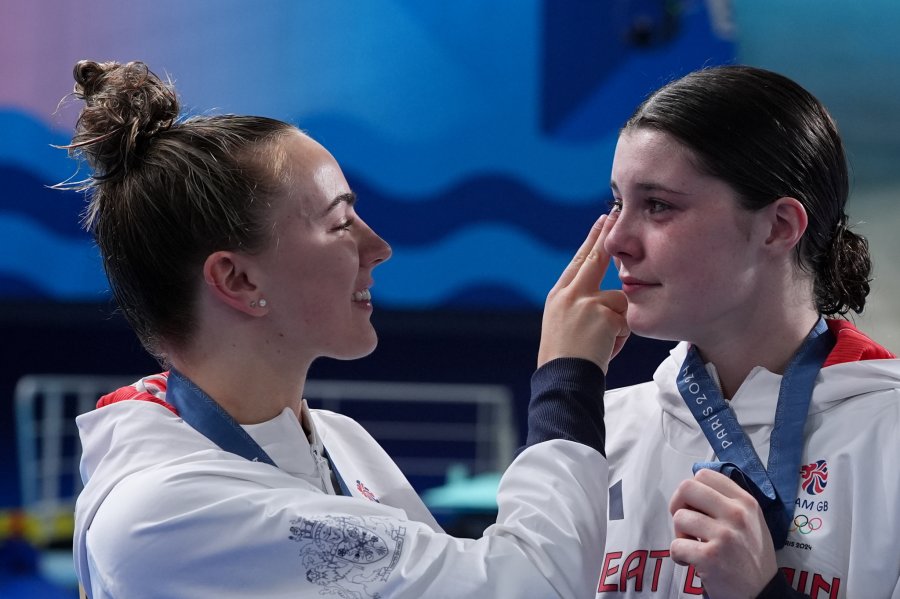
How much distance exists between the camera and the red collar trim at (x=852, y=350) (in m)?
1.53

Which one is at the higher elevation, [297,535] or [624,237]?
[624,237]

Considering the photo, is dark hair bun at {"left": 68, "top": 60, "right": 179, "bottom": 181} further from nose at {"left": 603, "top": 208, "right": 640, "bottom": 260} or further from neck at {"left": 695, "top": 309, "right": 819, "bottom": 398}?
neck at {"left": 695, "top": 309, "right": 819, "bottom": 398}

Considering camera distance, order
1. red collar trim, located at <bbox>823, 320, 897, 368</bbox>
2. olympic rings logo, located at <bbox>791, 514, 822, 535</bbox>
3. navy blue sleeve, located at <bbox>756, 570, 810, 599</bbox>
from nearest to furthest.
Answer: navy blue sleeve, located at <bbox>756, 570, 810, 599</bbox> < olympic rings logo, located at <bbox>791, 514, 822, 535</bbox> < red collar trim, located at <bbox>823, 320, 897, 368</bbox>

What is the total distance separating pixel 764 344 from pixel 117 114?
1.04 metres

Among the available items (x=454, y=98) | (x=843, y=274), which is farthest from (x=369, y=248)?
(x=454, y=98)

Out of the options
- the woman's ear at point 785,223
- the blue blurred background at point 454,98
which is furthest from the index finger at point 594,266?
the blue blurred background at point 454,98

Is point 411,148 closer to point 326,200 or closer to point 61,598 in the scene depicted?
point 61,598

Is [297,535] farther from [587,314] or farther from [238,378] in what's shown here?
[587,314]

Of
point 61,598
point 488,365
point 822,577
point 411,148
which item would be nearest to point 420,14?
point 411,148

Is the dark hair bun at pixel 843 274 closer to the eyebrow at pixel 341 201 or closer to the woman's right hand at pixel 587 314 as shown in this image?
the woman's right hand at pixel 587 314

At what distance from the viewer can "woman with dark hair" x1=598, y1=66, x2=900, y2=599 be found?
141cm

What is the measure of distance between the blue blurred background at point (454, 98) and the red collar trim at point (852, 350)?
10.1ft

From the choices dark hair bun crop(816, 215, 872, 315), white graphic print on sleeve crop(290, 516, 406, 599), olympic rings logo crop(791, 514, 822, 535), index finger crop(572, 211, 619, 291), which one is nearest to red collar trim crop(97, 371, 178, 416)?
white graphic print on sleeve crop(290, 516, 406, 599)

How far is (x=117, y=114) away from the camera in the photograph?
160 centimetres
